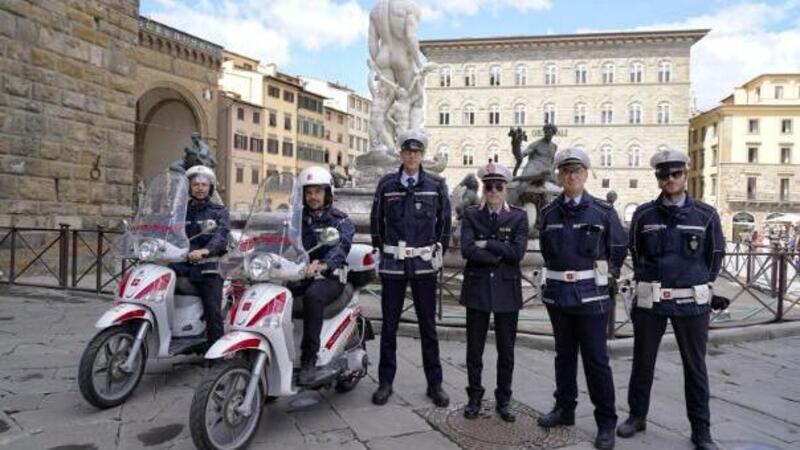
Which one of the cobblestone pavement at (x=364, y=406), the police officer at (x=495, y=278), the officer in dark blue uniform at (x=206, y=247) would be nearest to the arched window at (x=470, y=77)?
the cobblestone pavement at (x=364, y=406)

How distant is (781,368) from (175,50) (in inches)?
1647

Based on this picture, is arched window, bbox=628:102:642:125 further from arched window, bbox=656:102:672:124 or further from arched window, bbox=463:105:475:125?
arched window, bbox=463:105:475:125

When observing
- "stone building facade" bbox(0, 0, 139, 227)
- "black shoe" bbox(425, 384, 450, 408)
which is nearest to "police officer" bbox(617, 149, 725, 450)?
"black shoe" bbox(425, 384, 450, 408)

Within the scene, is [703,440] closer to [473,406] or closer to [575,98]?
[473,406]

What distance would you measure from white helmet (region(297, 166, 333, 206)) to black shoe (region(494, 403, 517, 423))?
1.87 m

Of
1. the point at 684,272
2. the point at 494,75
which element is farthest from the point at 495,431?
the point at 494,75

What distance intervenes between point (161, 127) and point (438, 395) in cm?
3848

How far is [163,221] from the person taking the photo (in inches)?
194

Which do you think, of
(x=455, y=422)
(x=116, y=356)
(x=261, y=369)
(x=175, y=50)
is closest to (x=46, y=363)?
(x=116, y=356)

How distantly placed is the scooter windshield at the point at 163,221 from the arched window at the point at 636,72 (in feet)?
196

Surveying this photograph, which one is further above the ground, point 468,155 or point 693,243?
point 468,155

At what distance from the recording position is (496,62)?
201 ft

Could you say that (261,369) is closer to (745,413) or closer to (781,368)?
(745,413)

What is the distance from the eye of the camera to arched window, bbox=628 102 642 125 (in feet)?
192
